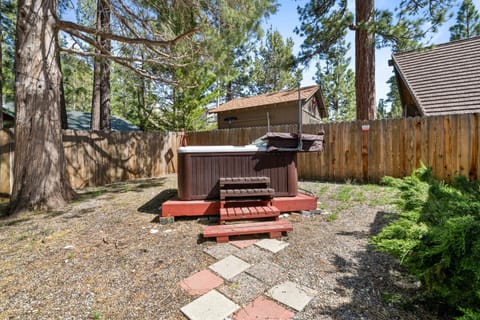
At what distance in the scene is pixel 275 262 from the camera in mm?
2074

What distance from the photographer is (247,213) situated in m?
2.97

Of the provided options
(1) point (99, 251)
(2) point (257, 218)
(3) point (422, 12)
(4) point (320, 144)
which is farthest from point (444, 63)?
(1) point (99, 251)

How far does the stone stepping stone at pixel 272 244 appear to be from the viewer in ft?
7.64

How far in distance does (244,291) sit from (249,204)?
1.66 meters

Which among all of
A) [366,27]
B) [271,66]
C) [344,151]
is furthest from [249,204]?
[271,66]

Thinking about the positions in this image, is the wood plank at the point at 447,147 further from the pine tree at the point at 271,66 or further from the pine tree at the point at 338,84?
the pine tree at the point at 338,84

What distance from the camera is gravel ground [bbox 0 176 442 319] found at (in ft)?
4.96

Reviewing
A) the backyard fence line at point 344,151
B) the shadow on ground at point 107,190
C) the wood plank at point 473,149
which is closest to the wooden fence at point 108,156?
the backyard fence line at point 344,151

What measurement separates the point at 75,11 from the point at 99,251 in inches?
223

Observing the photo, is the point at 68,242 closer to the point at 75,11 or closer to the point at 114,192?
the point at 114,192

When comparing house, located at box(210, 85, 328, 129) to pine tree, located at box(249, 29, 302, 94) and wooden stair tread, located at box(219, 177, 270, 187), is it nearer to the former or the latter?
pine tree, located at box(249, 29, 302, 94)

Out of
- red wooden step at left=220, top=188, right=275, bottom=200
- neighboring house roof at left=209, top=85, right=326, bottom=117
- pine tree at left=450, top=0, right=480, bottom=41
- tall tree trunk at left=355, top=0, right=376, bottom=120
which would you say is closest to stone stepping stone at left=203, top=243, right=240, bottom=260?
red wooden step at left=220, top=188, right=275, bottom=200

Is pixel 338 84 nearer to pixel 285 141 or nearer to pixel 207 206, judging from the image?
pixel 285 141

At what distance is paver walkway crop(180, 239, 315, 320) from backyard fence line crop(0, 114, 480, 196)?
4365mm
